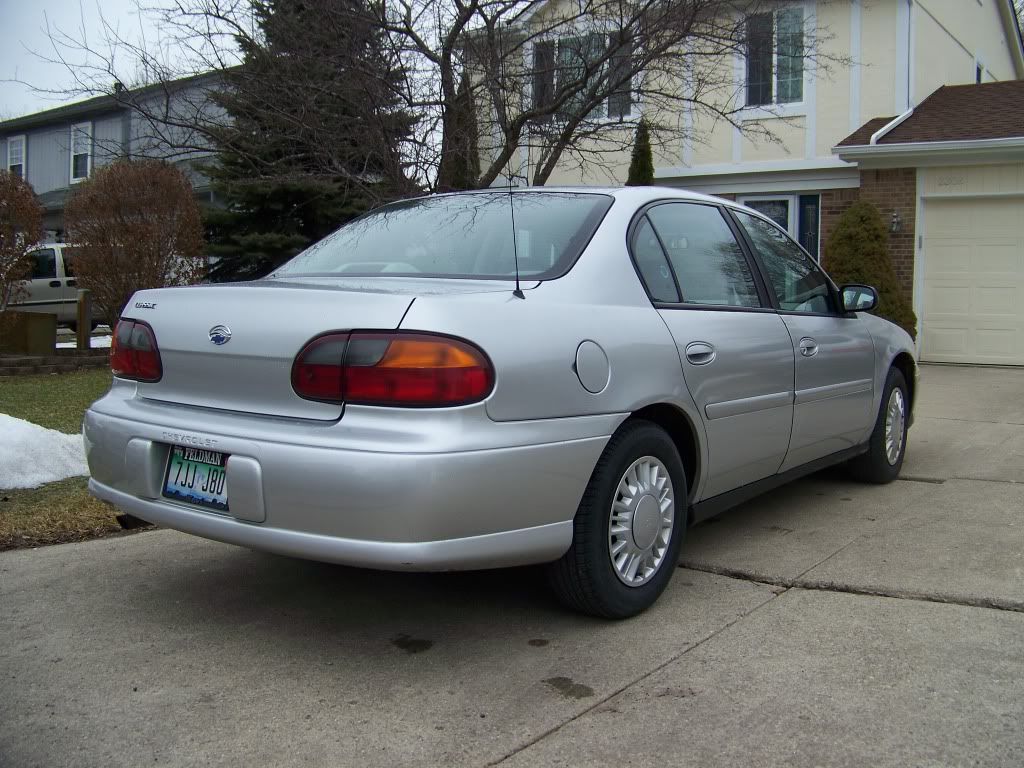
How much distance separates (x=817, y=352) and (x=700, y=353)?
1.20 m

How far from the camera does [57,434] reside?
629 centimetres

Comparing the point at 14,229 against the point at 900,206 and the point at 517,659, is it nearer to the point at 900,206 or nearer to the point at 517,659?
the point at 517,659

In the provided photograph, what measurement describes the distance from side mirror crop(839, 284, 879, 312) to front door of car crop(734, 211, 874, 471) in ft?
0.20

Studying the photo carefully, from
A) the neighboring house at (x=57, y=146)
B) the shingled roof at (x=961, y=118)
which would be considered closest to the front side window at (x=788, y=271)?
the shingled roof at (x=961, y=118)

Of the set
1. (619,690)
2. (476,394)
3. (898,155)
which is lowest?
(619,690)

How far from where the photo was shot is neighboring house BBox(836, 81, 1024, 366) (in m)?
12.7

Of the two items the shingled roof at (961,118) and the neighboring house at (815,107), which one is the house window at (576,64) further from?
the shingled roof at (961,118)

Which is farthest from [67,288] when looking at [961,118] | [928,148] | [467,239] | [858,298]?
[467,239]

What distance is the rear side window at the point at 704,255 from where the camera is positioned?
4.10 m

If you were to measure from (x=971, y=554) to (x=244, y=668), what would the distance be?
10.1 ft

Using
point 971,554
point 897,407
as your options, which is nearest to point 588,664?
point 971,554

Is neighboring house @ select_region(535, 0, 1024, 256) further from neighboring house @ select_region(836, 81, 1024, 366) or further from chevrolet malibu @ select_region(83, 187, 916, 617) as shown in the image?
chevrolet malibu @ select_region(83, 187, 916, 617)

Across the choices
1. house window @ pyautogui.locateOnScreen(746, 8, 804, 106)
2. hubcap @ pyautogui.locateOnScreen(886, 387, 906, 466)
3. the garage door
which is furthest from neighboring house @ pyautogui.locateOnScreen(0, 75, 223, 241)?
hubcap @ pyautogui.locateOnScreen(886, 387, 906, 466)

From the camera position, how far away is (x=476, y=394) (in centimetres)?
296
